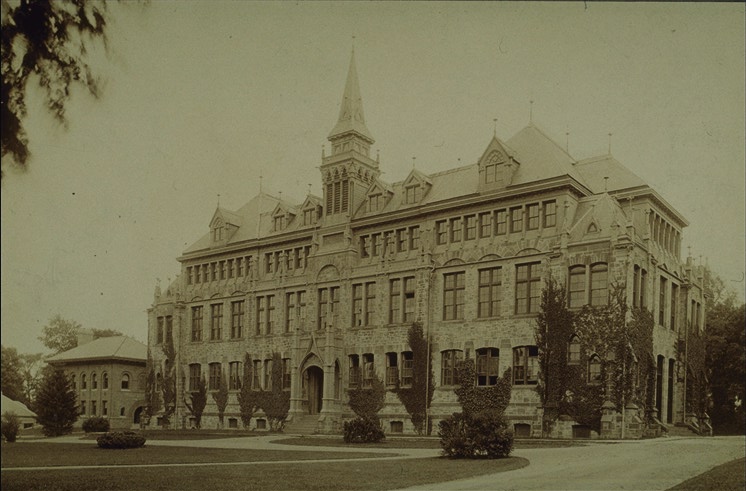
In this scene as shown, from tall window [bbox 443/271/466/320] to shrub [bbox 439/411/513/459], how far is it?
13.9 metres

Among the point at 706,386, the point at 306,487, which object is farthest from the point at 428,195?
the point at 306,487

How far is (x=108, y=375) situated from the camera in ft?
74.0

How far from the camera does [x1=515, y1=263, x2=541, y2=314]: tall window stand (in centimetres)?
3158

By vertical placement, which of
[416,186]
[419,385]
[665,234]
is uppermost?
[416,186]

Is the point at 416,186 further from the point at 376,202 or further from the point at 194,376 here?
the point at 194,376

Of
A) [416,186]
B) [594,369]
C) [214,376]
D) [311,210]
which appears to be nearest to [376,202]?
[416,186]

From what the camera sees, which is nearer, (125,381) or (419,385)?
(125,381)

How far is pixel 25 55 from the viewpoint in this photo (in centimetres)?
1089

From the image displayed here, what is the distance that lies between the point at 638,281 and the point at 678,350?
605 cm

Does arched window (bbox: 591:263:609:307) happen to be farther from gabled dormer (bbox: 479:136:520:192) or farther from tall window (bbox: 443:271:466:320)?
tall window (bbox: 443:271:466:320)

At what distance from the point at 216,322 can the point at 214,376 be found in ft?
11.1

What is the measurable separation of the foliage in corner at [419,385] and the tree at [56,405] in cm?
1915

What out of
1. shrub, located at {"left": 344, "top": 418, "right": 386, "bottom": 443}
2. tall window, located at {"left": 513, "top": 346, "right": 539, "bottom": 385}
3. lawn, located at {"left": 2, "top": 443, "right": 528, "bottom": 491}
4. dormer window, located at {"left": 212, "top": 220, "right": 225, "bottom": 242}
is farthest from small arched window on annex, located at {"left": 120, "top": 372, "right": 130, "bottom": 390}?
dormer window, located at {"left": 212, "top": 220, "right": 225, "bottom": 242}

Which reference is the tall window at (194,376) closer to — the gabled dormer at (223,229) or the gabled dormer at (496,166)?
the gabled dormer at (223,229)
